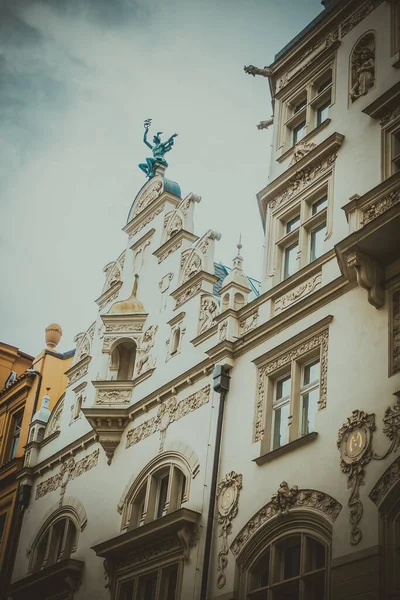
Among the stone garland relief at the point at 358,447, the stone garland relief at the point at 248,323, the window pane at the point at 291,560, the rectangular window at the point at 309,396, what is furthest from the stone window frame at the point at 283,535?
the stone garland relief at the point at 248,323

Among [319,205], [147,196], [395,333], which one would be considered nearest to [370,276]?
[395,333]

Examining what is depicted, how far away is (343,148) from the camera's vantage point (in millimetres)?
21781

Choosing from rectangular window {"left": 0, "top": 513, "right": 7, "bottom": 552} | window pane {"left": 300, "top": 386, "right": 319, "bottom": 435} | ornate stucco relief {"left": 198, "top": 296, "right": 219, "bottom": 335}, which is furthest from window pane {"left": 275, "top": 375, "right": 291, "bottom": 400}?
rectangular window {"left": 0, "top": 513, "right": 7, "bottom": 552}

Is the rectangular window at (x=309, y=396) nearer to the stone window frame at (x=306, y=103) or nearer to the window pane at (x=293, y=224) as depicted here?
the window pane at (x=293, y=224)

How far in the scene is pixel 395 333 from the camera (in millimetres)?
17375

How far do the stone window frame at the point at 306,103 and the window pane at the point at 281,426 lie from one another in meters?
7.26

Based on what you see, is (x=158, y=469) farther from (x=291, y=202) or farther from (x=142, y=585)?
(x=291, y=202)

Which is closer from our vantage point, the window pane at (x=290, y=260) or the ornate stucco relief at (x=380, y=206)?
the ornate stucco relief at (x=380, y=206)

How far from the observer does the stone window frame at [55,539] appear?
1001 inches

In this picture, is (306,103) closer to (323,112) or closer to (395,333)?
(323,112)

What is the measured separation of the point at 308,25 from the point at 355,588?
1565 cm

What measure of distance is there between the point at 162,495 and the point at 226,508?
3417mm

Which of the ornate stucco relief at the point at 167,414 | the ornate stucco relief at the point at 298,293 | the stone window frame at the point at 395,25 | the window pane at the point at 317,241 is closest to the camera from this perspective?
the ornate stucco relief at the point at 298,293

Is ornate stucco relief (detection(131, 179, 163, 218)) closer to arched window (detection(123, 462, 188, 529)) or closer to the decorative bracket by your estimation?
arched window (detection(123, 462, 188, 529))
